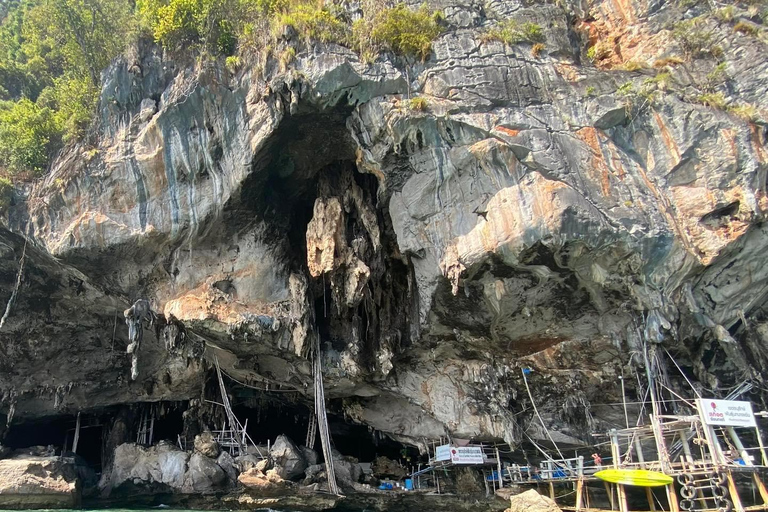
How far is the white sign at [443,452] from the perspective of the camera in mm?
15250

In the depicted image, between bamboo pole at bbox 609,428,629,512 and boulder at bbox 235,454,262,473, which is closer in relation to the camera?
bamboo pole at bbox 609,428,629,512

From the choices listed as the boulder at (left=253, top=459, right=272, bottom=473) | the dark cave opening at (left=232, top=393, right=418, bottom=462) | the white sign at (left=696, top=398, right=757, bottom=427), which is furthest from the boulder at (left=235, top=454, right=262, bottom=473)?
the white sign at (left=696, top=398, right=757, bottom=427)

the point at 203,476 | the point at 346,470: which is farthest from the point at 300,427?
the point at 203,476

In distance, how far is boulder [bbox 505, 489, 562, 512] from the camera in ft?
40.3

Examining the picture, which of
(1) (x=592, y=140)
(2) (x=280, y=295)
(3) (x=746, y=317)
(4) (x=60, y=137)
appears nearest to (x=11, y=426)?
(4) (x=60, y=137)

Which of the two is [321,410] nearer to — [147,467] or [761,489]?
[147,467]

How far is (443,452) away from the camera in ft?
50.7

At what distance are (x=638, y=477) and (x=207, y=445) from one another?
12524 millimetres

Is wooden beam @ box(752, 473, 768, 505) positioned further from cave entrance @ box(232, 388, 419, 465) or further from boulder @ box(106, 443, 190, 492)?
boulder @ box(106, 443, 190, 492)

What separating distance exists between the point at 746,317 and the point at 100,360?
20.2m

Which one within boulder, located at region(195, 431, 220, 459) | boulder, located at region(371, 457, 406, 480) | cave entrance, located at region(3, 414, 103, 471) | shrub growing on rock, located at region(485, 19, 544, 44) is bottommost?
boulder, located at region(371, 457, 406, 480)

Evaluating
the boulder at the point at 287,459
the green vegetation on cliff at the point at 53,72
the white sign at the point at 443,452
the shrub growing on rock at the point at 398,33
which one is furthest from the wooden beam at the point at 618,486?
the green vegetation on cliff at the point at 53,72

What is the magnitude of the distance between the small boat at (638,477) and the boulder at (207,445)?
11.6 m

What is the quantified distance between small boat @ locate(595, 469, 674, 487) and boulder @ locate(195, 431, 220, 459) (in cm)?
1160
